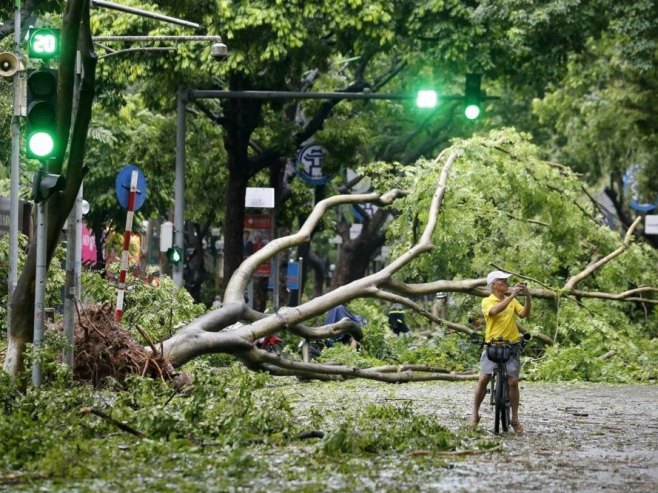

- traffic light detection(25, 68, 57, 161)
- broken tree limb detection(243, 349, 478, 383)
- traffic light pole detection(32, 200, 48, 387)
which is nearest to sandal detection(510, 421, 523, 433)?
traffic light pole detection(32, 200, 48, 387)

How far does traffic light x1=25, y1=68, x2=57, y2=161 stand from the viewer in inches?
628

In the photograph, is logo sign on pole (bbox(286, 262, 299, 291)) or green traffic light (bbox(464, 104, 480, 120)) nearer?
green traffic light (bbox(464, 104, 480, 120))

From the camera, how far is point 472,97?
28500 mm

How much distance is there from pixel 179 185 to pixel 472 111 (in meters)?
6.08

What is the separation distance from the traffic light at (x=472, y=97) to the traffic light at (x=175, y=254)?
19.5ft

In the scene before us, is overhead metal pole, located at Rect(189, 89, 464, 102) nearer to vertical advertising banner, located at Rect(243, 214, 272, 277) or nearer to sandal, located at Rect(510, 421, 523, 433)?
vertical advertising banner, located at Rect(243, 214, 272, 277)

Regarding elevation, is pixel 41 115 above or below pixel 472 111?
below

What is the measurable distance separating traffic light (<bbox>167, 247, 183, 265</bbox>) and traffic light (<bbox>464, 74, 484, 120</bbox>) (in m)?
5.93

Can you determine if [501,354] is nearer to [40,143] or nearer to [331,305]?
[40,143]

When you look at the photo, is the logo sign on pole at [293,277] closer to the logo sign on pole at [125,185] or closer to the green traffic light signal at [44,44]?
the logo sign on pole at [125,185]

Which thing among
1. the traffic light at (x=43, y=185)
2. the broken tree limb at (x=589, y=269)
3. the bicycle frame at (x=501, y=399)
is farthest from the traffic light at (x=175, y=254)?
the bicycle frame at (x=501, y=399)

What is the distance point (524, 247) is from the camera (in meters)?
27.4

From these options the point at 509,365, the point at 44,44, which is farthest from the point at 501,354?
the point at 44,44

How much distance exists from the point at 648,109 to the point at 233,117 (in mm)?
10699
